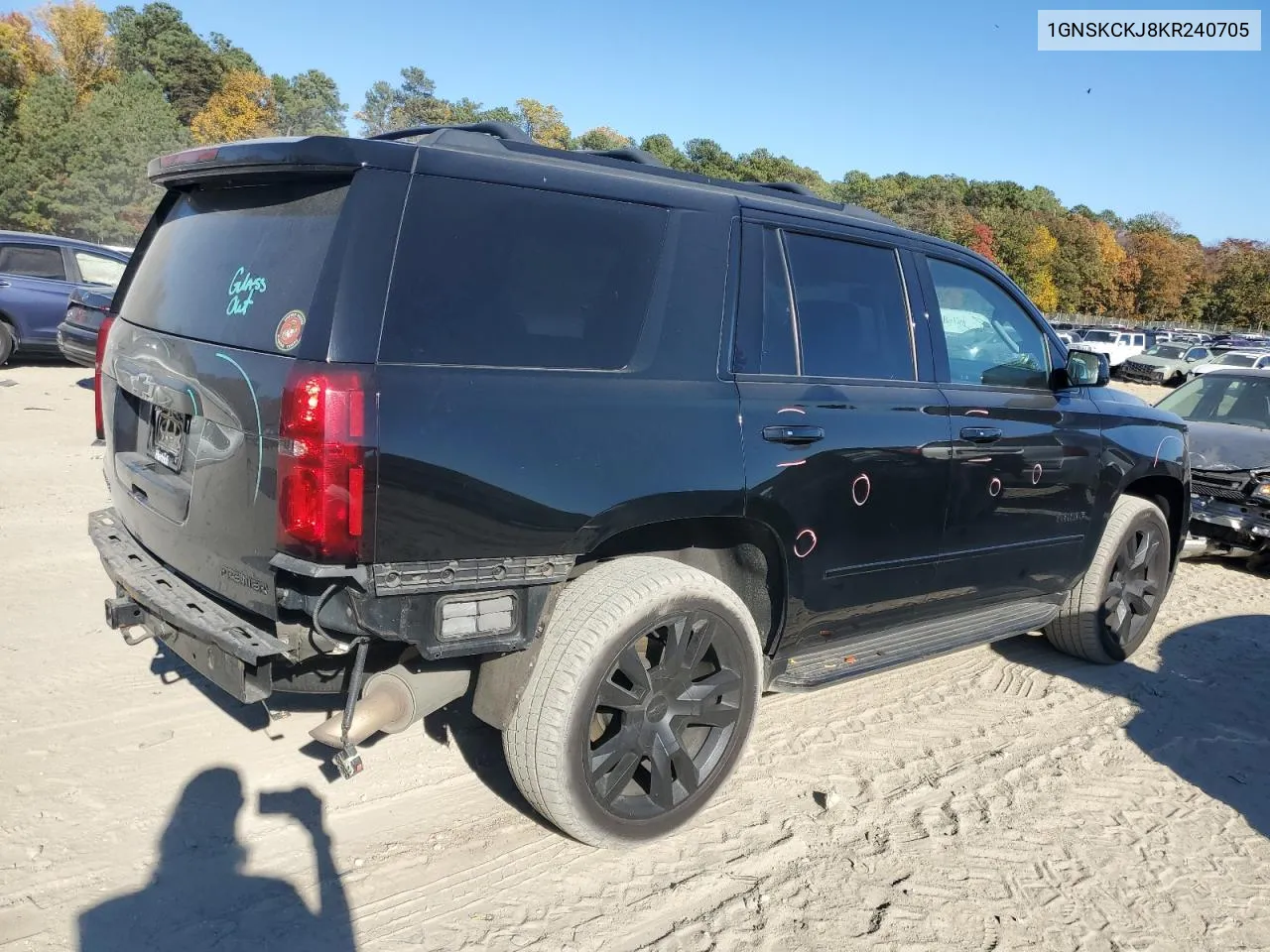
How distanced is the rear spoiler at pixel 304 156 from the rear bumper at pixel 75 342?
9.54m

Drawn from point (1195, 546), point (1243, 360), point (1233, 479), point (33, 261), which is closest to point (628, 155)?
point (1195, 546)

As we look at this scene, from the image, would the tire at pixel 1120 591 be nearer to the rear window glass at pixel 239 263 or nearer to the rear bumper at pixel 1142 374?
the rear window glass at pixel 239 263

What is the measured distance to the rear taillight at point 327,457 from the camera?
94.4 inches

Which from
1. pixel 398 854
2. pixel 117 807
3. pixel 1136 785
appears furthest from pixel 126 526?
pixel 1136 785

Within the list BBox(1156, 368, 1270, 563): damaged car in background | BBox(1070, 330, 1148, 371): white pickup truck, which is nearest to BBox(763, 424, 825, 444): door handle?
BBox(1156, 368, 1270, 563): damaged car in background

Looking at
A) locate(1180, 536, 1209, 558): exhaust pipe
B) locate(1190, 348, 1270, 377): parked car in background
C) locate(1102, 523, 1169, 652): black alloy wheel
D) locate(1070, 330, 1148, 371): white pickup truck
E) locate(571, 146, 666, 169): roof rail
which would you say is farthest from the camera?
locate(1070, 330, 1148, 371): white pickup truck

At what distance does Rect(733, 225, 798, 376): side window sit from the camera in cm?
329

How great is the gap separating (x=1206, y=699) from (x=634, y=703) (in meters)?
3.42

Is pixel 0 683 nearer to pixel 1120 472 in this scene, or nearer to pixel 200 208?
pixel 200 208

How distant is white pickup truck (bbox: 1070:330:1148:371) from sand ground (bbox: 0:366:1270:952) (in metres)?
32.1

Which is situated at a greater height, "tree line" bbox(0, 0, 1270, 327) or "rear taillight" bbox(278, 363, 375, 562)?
"tree line" bbox(0, 0, 1270, 327)

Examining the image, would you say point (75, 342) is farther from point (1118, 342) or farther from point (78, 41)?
point (78, 41)

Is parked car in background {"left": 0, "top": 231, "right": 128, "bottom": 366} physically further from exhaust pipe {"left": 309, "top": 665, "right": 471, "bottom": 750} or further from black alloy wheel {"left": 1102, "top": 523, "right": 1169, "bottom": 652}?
black alloy wheel {"left": 1102, "top": 523, "right": 1169, "bottom": 652}

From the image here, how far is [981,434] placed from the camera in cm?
402
